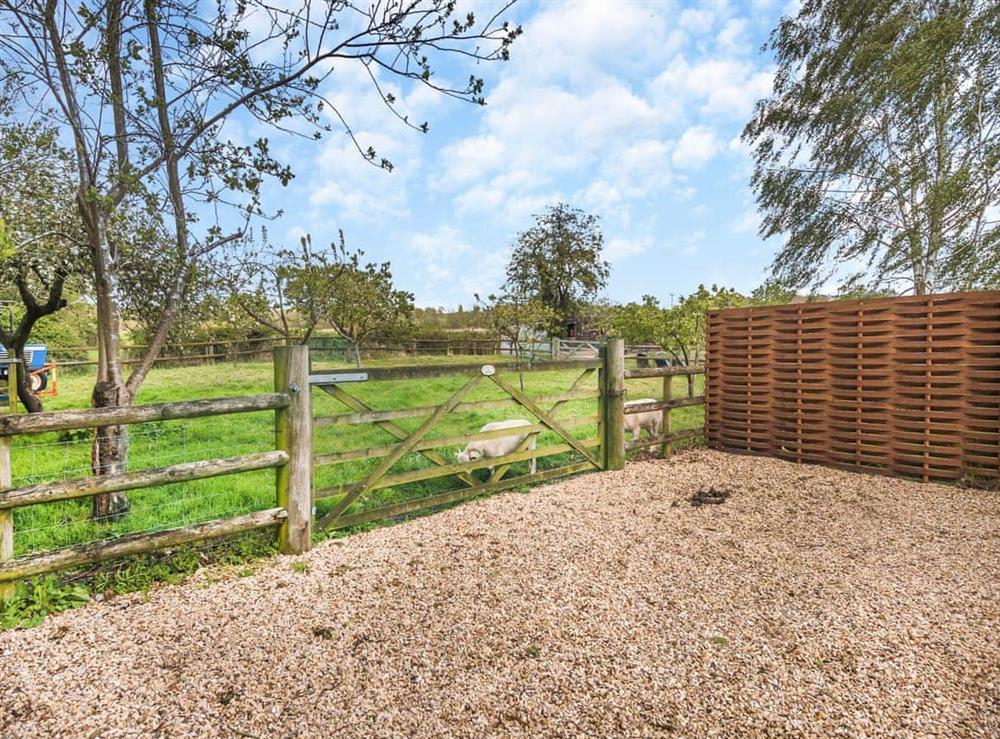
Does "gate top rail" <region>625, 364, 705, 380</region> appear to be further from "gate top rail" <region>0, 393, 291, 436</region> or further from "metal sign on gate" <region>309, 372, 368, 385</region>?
"gate top rail" <region>0, 393, 291, 436</region>

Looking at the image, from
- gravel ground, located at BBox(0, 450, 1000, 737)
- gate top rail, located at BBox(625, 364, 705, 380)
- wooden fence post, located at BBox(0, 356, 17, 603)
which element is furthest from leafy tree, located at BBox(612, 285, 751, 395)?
wooden fence post, located at BBox(0, 356, 17, 603)

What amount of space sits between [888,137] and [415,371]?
12529 mm

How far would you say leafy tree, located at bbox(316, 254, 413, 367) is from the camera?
1586cm

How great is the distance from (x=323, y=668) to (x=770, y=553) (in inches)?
114

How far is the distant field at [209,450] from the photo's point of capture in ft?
13.6

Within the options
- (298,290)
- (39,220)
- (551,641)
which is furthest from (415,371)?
(298,290)

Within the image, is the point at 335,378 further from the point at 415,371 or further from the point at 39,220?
the point at 39,220

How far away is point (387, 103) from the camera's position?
3.38 m

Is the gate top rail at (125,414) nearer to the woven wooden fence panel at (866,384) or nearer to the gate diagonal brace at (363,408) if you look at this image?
the gate diagonal brace at (363,408)

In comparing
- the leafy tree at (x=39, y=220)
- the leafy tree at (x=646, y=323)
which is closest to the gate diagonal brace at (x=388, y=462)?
the leafy tree at (x=39, y=220)

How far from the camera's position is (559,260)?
32.3 meters

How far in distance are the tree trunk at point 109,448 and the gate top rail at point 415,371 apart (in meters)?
1.62

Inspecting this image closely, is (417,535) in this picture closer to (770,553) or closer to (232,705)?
(232,705)

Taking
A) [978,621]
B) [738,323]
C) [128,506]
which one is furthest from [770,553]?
[128,506]
